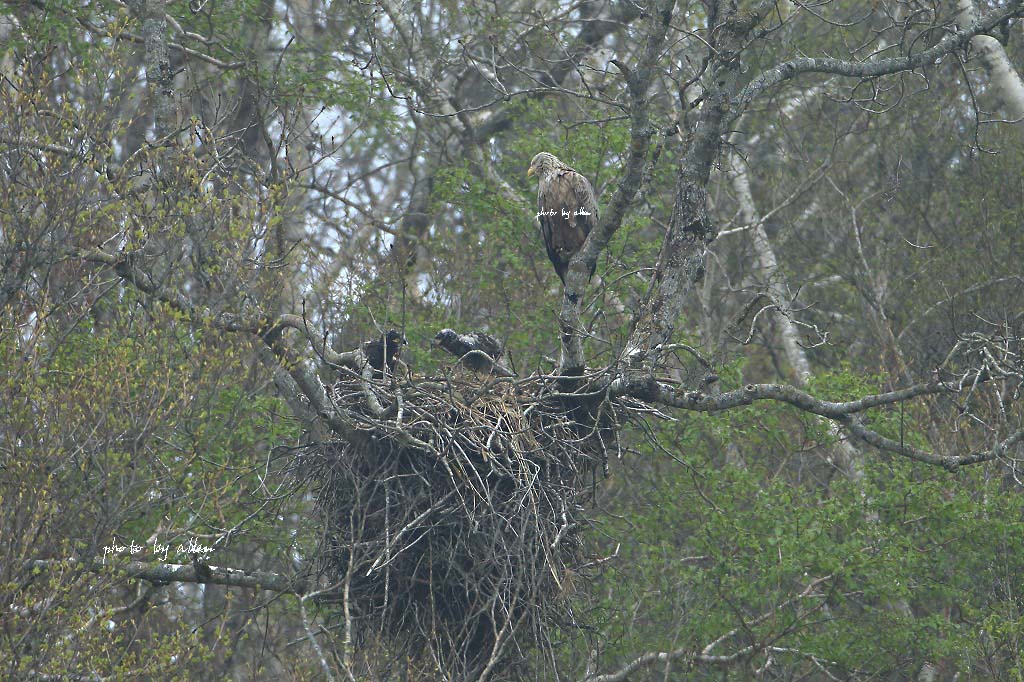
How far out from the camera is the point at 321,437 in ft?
24.7

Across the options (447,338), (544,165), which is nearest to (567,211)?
(544,165)

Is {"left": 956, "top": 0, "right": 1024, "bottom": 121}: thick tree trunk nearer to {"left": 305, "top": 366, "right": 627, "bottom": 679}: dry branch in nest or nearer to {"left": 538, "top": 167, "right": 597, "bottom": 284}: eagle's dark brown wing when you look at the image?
{"left": 538, "top": 167, "right": 597, "bottom": 284}: eagle's dark brown wing

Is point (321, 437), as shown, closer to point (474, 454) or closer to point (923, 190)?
point (474, 454)

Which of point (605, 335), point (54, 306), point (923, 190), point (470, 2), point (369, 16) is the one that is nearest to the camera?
point (54, 306)

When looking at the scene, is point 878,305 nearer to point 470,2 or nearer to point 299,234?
point 470,2

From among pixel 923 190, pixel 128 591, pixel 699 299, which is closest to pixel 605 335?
pixel 699 299

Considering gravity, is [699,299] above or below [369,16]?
below

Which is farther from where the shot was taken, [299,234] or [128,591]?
[299,234]

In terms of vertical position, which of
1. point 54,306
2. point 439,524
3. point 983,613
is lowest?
point 983,613

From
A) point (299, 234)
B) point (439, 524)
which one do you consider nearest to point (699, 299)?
point (299, 234)

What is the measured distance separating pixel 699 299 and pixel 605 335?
354 cm

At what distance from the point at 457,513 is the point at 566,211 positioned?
109 inches

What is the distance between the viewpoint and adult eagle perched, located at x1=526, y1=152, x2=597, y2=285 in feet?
28.3

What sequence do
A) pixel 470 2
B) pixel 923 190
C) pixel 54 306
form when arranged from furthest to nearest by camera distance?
pixel 923 190 < pixel 470 2 < pixel 54 306
